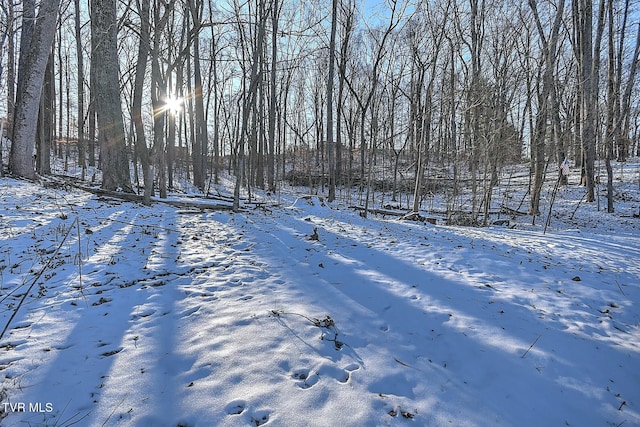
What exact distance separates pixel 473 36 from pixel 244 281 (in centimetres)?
1267

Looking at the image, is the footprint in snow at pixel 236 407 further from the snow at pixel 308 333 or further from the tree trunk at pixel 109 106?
the tree trunk at pixel 109 106

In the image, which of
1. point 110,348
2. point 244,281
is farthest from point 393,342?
point 110,348

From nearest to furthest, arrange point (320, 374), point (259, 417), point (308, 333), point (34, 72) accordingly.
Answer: point (259, 417)
point (320, 374)
point (308, 333)
point (34, 72)

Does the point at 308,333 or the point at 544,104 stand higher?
the point at 544,104

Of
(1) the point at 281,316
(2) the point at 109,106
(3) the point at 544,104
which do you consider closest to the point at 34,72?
(2) the point at 109,106

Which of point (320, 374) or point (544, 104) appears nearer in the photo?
point (320, 374)

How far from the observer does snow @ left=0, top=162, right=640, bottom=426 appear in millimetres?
1873

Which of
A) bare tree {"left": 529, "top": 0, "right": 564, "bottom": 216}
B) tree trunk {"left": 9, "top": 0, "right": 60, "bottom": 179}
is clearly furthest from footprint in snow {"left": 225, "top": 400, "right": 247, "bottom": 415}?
bare tree {"left": 529, "top": 0, "right": 564, "bottom": 216}

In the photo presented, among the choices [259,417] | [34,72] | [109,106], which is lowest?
[259,417]

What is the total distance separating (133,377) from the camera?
2.01 m

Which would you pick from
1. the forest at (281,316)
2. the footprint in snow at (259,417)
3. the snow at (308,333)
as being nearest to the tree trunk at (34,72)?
the forest at (281,316)

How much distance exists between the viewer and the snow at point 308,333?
73.7 inches

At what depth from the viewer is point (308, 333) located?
264 centimetres

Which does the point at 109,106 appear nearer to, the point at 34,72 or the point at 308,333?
the point at 34,72
